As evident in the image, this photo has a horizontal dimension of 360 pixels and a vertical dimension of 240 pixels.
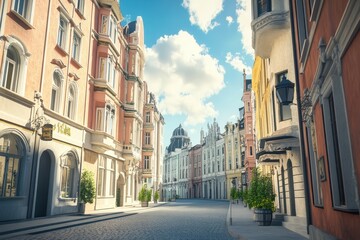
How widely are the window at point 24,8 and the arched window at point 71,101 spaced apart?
5682 millimetres

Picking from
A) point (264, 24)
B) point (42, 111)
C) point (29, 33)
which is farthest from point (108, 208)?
point (264, 24)

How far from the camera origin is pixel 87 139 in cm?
2220

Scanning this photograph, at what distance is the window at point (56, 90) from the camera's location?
716 inches

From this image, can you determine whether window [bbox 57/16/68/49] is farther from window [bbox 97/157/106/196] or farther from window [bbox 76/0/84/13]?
window [bbox 97/157/106/196]

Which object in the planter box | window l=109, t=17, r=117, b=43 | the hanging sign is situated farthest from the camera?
window l=109, t=17, r=117, b=43

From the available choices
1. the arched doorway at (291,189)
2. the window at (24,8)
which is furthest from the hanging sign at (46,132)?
the arched doorway at (291,189)

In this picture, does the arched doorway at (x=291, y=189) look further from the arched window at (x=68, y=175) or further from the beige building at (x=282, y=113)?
the arched window at (x=68, y=175)

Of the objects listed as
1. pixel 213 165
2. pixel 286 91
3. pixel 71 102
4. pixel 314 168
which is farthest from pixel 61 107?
pixel 213 165

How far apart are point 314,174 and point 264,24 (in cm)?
887

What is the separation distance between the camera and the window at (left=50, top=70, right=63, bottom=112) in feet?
59.7

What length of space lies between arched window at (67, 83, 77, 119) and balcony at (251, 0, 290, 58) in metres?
11.8

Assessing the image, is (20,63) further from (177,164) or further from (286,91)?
(177,164)

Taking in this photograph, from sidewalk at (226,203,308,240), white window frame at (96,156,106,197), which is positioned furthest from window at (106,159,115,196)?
sidewalk at (226,203,308,240)

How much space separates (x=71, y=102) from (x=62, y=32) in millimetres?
4438
